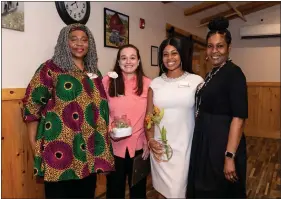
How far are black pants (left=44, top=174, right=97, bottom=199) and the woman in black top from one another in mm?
651

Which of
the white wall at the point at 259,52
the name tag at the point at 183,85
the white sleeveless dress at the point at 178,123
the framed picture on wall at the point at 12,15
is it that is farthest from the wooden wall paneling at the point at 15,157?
the white wall at the point at 259,52

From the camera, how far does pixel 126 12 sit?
10.6ft

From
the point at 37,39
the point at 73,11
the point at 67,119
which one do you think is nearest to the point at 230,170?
the point at 67,119

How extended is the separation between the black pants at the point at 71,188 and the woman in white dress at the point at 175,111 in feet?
1.42

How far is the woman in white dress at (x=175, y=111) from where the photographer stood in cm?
168

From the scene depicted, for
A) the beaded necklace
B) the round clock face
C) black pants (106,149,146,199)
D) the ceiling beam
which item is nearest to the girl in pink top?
black pants (106,149,146,199)

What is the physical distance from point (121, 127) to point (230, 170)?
0.66 m

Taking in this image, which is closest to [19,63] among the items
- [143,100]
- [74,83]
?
[74,83]

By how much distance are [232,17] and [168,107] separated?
490 cm

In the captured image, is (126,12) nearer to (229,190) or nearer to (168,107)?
(168,107)

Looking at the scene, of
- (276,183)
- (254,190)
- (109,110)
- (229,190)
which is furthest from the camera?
(276,183)

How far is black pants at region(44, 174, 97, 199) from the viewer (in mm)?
1614

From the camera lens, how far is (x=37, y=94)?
5.04 ft

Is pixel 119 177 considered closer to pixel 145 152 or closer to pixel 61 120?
→ pixel 145 152
